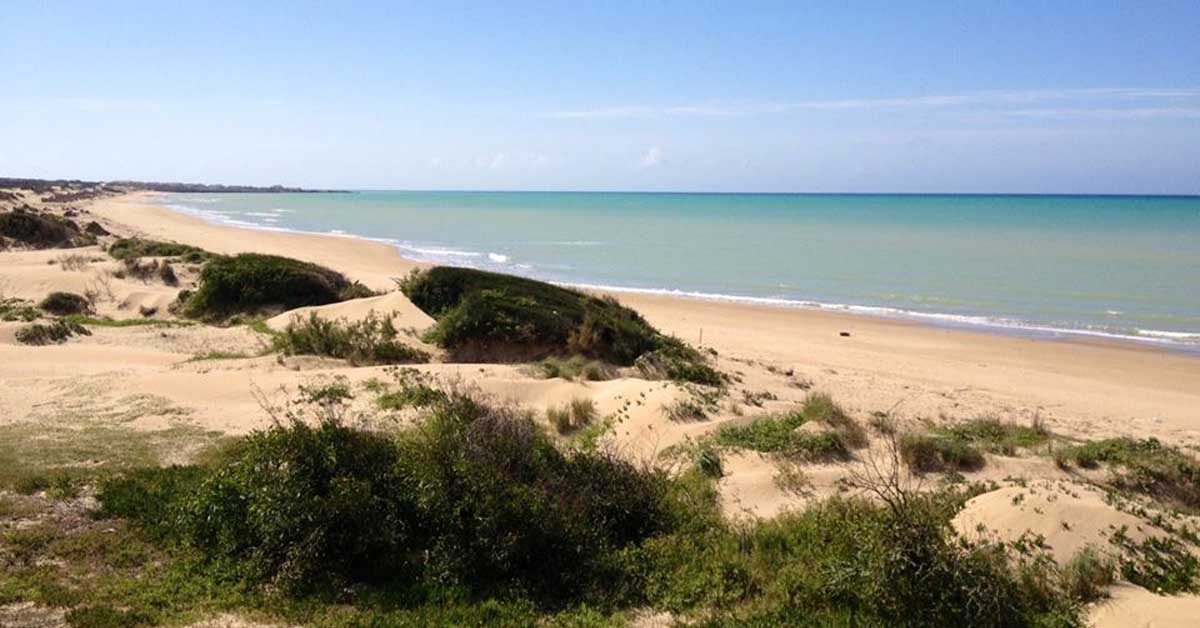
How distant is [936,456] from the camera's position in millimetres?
9750

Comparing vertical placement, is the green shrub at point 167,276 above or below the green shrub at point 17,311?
above

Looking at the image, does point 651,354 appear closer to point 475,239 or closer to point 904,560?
point 904,560

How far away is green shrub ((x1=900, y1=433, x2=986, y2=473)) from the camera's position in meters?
9.63

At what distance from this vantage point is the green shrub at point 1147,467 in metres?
9.30

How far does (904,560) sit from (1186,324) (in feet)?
74.9

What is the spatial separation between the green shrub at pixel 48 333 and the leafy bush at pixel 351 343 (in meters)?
4.37

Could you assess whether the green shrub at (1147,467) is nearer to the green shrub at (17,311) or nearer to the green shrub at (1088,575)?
the green shrub at (1088,575)

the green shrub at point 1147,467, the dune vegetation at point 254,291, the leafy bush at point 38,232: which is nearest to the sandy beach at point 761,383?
the green shrub at point 1147,467

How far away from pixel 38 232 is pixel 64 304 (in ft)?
51.5

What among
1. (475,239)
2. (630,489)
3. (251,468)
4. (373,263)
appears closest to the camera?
(251,468)

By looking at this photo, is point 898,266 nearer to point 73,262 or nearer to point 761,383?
point 761,383

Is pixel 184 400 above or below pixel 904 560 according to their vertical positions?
below

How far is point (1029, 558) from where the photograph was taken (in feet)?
22.7

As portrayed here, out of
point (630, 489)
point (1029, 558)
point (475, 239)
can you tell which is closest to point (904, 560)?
point (1029, 558)
